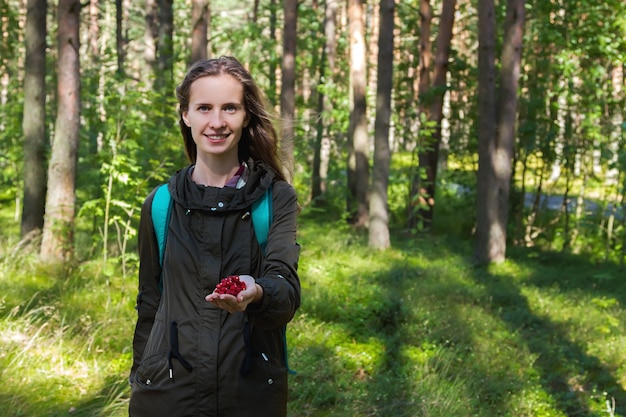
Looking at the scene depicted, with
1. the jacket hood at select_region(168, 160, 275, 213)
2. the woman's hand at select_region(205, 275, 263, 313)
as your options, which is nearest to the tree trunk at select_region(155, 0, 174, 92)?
the jacket hood at select_region(168, 160, 275, 213)

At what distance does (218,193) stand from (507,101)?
13398mm

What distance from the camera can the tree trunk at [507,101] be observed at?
15.0 metres

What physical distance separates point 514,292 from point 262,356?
33.2 feet

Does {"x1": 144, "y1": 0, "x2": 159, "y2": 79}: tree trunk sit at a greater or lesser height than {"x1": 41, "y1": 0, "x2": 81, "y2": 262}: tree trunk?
greater

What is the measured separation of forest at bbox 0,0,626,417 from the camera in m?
6.75

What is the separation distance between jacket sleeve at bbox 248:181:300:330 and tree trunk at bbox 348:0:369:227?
16.2 meters

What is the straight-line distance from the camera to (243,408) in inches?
103

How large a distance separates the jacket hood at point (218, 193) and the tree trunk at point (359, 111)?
1618 centimetres

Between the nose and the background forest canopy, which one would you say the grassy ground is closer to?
the background forest canopy

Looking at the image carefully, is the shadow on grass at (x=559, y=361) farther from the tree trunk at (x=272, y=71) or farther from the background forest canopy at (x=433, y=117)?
the tree trunk at (x=272, y=71)

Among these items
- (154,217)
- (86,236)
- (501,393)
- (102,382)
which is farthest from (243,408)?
(86,236)

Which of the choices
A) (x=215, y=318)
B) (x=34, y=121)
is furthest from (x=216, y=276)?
(x=34, y=121)

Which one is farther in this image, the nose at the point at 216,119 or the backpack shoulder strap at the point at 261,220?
the nose at the point at 216,119

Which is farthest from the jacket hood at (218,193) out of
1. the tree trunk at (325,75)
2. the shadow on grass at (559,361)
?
the tree trunk at (325,75)
